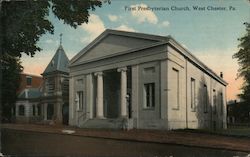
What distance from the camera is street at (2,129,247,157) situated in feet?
24.0

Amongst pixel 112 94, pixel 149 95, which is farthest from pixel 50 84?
pixel 149 95

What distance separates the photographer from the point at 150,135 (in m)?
7.84

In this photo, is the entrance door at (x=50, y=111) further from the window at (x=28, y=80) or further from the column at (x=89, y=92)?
the column at (x=89, y=92)

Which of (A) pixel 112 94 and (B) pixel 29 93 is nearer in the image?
(B) pixel 29 93

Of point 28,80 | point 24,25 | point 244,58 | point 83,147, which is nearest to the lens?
point 83,147

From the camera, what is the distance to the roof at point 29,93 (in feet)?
25.8

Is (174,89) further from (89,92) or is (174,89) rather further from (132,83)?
(89,92)

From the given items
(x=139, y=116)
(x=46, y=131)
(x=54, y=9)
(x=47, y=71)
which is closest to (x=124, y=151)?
(x=139, y=116)

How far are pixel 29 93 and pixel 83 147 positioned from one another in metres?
1.63

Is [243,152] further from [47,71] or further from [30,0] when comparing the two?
[30,0]

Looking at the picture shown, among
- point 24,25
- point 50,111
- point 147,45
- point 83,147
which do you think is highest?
point 24,25

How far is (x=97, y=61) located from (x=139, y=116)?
147 centimetres

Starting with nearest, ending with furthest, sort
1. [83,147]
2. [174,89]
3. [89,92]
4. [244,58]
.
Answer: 1. [83,147]
2. [174,89]
3. [89,92]
4. [244,58]

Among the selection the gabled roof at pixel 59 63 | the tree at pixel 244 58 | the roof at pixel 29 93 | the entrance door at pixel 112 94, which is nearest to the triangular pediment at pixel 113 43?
the gabled roof at pixel 59 63
